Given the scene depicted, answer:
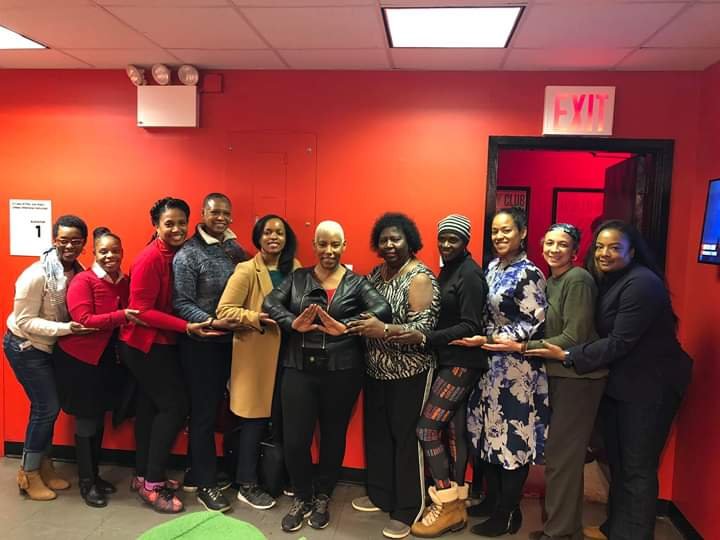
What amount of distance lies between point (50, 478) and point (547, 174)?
4.54 meters

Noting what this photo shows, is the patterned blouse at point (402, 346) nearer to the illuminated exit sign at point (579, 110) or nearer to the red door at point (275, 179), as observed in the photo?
the red door at point (275, 179)

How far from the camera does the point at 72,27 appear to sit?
251 cm

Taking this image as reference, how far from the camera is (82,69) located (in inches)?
126

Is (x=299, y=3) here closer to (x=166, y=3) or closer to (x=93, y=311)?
(x=166, y=3)

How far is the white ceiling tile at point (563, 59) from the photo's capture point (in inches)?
102

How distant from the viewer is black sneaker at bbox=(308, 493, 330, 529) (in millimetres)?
2674

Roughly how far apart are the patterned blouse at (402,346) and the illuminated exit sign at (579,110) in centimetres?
119

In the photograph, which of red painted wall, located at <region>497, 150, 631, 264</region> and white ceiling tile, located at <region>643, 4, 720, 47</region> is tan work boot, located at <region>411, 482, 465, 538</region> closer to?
white ceiling tile, located at <region>643, 4, 720, 47</region>

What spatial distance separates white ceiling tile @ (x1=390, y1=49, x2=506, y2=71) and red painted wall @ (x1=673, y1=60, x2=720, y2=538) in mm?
1170

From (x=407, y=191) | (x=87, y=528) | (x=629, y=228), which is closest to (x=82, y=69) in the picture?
(x=407, y=191)

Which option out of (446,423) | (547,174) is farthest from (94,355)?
(547,174)

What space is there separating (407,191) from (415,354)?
40.5 inches

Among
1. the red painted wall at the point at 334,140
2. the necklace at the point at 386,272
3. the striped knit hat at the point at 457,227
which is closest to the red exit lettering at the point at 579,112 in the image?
the red painted wall at the point at 334,140

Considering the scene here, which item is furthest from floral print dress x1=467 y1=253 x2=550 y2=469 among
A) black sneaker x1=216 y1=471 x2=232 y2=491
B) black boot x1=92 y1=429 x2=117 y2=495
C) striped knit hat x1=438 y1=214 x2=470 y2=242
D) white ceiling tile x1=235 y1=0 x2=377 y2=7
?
black boot x1=92 y1=429 x2=117 y2=495
